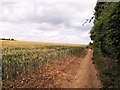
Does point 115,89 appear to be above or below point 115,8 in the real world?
below

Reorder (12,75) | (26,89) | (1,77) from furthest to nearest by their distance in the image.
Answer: (12,75) → (1,77) → (26,89)

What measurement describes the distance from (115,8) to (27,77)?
22.1ft

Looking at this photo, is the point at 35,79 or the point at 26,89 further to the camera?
the point at 35,79

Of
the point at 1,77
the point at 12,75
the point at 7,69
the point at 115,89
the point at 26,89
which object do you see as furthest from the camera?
the point at 7,69

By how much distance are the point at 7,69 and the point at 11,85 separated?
3928 mm

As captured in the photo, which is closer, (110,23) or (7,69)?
(110,23)

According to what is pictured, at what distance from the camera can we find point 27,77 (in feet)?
55.6

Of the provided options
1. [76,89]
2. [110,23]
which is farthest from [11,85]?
[110,23]

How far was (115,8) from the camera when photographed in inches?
527

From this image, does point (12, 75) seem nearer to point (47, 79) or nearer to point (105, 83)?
point (47, 79)

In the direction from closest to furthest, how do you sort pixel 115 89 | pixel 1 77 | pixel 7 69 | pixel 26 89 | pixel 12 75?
pixel 115 89 < pixel 26 89 < pixel 1 77 < pixel 12 75 < pixel 7 69

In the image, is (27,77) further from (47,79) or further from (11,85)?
(11,85)

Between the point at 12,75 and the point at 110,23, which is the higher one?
the point at 110,23

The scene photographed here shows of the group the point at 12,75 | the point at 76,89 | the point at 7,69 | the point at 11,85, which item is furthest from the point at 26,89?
the point at 7,69
